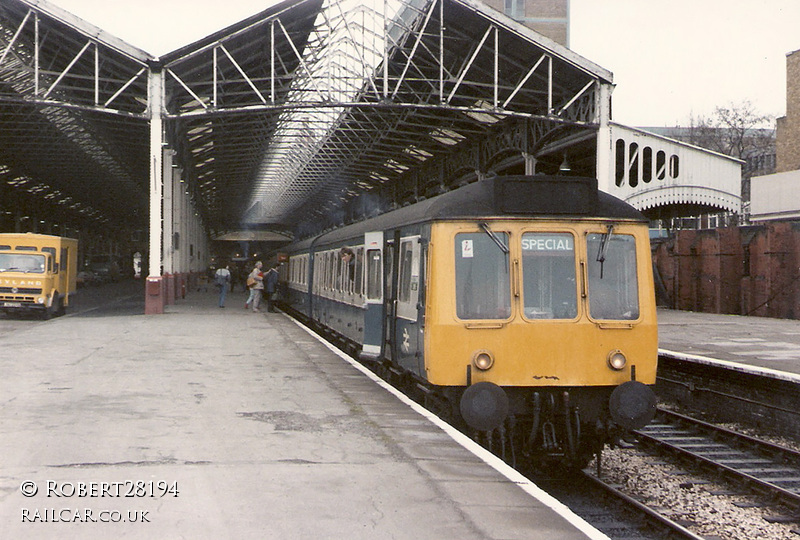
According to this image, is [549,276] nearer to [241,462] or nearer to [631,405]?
[631,405]

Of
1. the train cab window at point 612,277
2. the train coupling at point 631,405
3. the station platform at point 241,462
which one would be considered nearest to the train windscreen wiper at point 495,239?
the train cab window at point 612,277

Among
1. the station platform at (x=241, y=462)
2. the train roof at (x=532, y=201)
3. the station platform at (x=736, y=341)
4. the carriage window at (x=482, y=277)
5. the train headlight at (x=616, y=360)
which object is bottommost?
the station platform at (x=241, y=462)

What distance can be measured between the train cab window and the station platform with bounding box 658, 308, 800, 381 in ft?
13.6

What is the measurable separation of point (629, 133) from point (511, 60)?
422cm

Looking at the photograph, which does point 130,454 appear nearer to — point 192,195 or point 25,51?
point 25,51

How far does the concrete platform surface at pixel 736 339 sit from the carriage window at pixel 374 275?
5.88m

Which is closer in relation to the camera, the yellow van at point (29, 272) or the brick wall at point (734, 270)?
the brick wall at point (734, 270)

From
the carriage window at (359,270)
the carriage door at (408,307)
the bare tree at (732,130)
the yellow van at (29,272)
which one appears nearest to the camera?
the carriage door at (408,307)

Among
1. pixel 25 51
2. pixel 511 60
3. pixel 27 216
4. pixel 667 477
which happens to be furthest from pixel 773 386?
pixel 27 216

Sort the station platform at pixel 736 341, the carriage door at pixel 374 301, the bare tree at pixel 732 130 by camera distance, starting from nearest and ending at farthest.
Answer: the carriage door at pixel 374 301, the station platform at pixel 736 341, the bare tree at pixel 732 130

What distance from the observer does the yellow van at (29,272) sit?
24.2 meters

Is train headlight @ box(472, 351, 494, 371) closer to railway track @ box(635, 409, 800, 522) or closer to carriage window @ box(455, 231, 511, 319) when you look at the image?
carriage window @ box(455, 231, 511, 319)

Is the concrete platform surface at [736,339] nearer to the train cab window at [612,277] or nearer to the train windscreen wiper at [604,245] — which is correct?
the train cab window at [612,277]

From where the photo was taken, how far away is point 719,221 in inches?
2130
